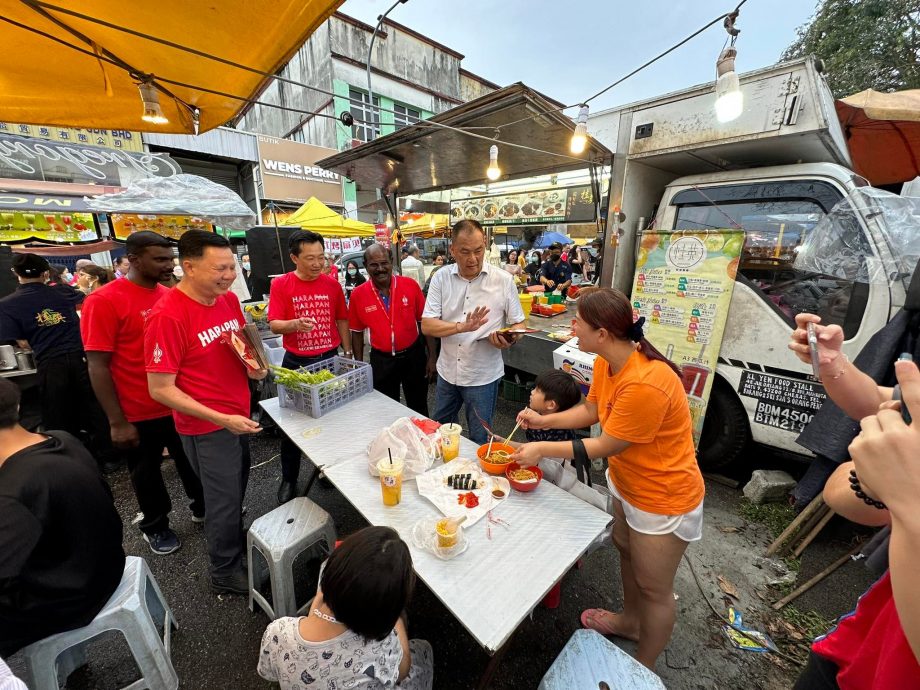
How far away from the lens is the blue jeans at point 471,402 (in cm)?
303

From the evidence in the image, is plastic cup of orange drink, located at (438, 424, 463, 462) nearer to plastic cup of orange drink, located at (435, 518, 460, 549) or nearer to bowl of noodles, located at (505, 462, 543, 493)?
bowl of noodles, located at (505, 462, 543, 493)

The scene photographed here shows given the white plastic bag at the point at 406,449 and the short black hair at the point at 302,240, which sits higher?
the short black hair at the point at 302,240

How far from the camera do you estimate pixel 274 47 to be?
7.24 feet

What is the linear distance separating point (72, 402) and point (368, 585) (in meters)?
4.39

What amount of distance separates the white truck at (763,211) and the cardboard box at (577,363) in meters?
1.14

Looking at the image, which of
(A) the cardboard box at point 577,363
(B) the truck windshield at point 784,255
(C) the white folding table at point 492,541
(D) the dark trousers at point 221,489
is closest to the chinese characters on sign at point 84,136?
(D) the dark trousers at point 221,489

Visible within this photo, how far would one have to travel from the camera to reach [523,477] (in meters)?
1.90

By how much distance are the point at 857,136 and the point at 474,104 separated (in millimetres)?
4551

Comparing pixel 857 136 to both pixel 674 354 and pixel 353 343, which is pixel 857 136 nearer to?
pixel 674 354

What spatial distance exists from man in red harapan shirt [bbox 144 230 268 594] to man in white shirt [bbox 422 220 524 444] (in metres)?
1.40

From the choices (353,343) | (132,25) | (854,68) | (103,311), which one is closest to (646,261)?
(353,343)

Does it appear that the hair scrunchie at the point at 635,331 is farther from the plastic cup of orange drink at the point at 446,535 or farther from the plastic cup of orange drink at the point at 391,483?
the plastic cup of orange drink at the point at 391,483

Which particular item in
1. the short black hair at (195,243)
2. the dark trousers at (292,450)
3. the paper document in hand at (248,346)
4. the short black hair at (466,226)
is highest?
the short black hair at (466,226)

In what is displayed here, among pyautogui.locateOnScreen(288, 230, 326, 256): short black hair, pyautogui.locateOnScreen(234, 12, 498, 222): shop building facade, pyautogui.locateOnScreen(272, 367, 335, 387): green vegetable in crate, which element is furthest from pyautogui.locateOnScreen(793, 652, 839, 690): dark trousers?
pyautogui.locateOnScreen(234, 12, 498, 222): shop building facade
